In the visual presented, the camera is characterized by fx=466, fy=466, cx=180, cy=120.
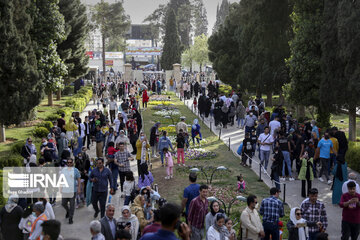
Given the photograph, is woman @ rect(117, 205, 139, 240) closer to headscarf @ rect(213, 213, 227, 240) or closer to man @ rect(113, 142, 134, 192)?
headscarf @ rect(213, 213, 227, 240)

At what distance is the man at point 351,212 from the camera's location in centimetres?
948

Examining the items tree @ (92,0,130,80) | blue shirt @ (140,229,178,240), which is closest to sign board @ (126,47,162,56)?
tree @ (92,0,130,80)

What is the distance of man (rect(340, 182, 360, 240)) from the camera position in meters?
9.48

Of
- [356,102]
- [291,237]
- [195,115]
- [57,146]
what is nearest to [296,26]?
[356,102]

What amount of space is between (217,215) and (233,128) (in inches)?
720

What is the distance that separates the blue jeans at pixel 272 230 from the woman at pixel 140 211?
2244 mm

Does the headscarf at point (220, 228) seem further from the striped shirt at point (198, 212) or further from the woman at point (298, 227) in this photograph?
the woman at point (298, 227)

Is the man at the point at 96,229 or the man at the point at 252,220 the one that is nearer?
the man at the point at 96,229

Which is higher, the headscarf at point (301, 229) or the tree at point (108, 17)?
the tree at point (108, 17)

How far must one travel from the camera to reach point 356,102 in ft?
59.2

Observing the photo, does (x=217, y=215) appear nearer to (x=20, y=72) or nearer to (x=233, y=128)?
(x=20, y=72)

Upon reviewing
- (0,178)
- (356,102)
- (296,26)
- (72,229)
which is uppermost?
(296,26)

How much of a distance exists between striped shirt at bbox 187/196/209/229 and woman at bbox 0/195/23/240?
10.8ft

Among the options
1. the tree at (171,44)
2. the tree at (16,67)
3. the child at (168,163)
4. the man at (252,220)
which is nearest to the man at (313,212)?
the man at (252,220)
